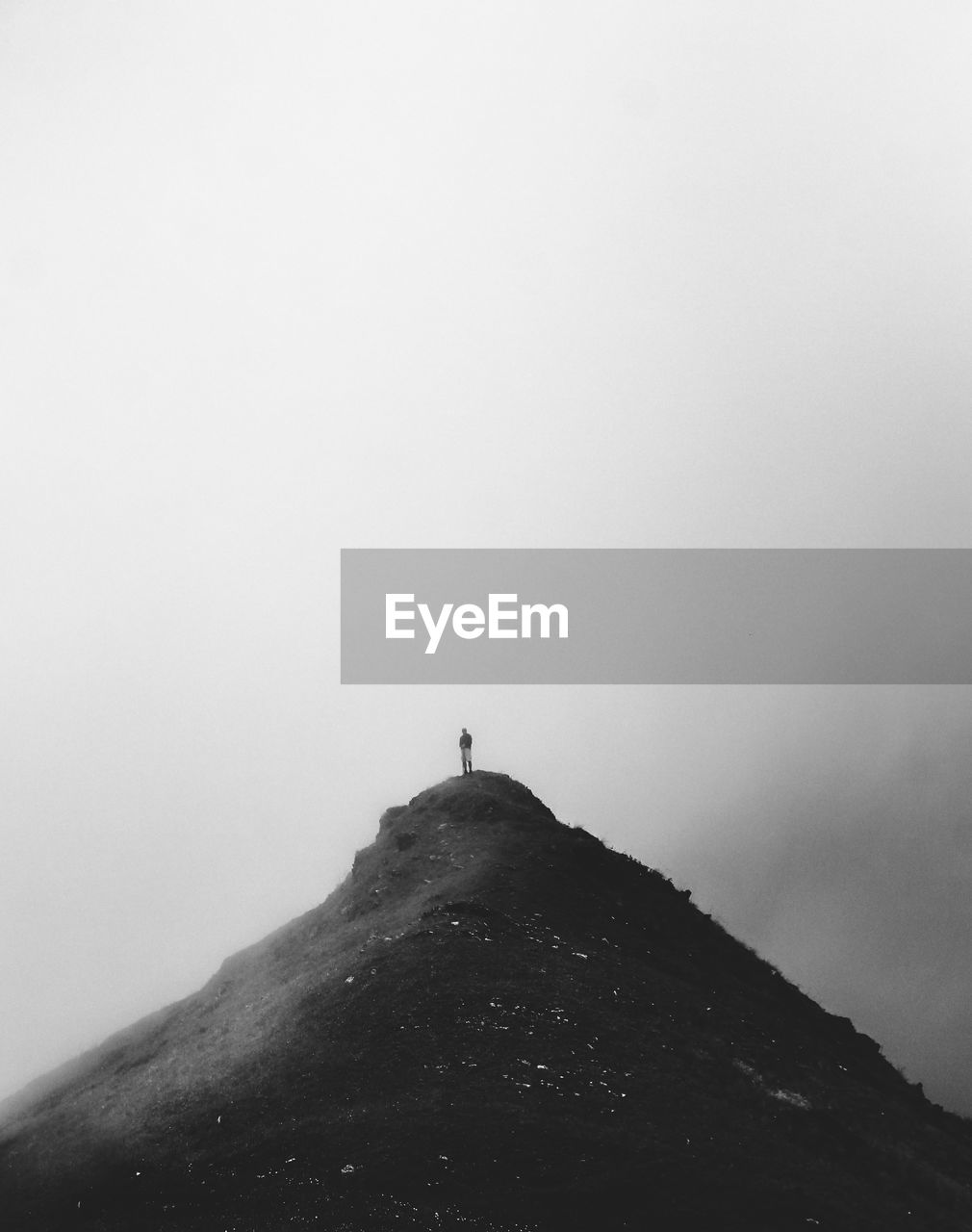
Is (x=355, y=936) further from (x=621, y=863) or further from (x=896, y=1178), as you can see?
(x=896, y=1178)

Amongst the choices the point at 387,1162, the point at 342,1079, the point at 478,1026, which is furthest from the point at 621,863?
the point at 387,1162

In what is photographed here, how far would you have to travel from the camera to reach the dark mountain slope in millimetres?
27219

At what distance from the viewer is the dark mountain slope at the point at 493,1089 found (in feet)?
89.3

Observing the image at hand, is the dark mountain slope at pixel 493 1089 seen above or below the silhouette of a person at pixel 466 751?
below

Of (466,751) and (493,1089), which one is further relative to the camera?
(466,751)

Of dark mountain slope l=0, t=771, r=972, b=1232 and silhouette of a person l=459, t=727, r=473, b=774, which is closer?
dark mountain slope l=0, t=771, r=972, b=1232

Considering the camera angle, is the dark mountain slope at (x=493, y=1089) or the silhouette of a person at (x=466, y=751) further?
the silhouette of a person at (x=466, y=751)

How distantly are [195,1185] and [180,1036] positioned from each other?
17642 mm

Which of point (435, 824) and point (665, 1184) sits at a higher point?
point (435, 824)

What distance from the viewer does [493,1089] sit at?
31.0 m

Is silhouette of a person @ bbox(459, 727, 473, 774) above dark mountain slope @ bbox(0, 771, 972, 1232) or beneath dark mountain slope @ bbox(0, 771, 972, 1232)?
above

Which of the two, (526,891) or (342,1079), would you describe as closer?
(342,1079)

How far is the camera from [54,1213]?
3136 cm

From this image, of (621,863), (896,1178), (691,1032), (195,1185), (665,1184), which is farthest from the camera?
(621,863)
